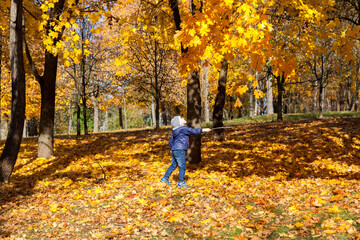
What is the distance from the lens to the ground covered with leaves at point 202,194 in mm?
4789

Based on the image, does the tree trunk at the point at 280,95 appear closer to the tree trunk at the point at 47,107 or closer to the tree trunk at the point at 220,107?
the tree trunk at the point at 220,107

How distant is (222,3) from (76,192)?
5.30 metres

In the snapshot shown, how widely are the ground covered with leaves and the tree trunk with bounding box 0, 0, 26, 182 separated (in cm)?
67

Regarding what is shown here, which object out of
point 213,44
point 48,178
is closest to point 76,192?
point 48,178

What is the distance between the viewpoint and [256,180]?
729cm

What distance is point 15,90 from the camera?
671cm

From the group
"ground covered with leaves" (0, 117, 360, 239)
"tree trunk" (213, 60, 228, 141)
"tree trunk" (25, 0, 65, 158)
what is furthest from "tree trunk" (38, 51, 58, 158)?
"tree trunk" (213, 60, 228, 141)

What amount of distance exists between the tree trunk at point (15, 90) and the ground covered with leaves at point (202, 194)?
67cm

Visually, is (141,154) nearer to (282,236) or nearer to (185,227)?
(185,227)

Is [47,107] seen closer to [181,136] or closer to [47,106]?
[47,106]

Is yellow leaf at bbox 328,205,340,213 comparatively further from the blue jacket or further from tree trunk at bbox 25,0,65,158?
tree trunk at bbox 25,0,65,158

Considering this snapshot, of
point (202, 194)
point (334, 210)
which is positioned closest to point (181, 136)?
point (202, 194)

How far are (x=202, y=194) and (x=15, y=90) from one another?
5001mm

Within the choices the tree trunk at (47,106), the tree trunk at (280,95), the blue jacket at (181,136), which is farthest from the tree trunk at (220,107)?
the tree trunk at (280,95)
